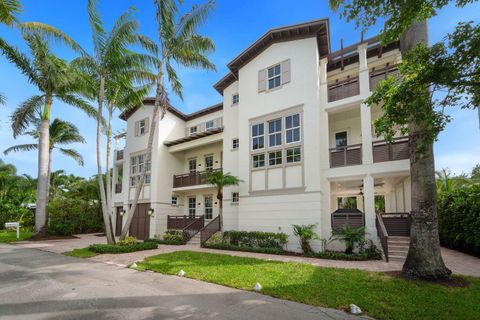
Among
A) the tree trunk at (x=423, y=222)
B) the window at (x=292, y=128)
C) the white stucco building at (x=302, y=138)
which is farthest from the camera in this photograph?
the window at (x=292, y=128)

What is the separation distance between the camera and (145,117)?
2331 centimetres

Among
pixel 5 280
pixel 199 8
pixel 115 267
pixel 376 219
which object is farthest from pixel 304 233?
pixel 199 8

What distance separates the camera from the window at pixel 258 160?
1599 centimetres

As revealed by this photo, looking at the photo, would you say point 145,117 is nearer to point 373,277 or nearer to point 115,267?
point 115,267

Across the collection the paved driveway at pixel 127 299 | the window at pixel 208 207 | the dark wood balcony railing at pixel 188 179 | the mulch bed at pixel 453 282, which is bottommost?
the paved driveway at pixel 127 299

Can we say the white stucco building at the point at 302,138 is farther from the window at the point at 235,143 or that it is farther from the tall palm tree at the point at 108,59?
the tall palm tree at the point at 108,59

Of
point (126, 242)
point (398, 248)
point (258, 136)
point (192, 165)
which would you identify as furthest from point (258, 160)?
point (192, 165)

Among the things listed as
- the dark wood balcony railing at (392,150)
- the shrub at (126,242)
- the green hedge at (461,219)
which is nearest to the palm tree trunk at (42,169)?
the shrub at (126,242)

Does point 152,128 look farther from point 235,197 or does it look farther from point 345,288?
point 345,288

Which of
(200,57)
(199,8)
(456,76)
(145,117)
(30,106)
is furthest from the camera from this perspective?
(145,117)

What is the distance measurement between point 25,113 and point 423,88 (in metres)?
23.5

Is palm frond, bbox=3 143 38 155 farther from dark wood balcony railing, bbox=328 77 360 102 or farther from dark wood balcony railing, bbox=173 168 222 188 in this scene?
dark wood balcony railing, bbox=328 77 360 102

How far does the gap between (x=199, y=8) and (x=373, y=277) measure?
14.5 m

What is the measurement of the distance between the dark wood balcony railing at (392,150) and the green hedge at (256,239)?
590 centimetres
